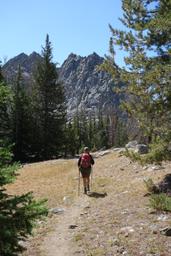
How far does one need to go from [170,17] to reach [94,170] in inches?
689

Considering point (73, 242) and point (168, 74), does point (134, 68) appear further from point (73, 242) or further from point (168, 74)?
point (73, 242)

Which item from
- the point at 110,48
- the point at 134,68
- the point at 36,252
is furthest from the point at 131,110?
the point at 36,252

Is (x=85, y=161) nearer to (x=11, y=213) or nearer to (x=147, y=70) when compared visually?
(x=147, y=70)

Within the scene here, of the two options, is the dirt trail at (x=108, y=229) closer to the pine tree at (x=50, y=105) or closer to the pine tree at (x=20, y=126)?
the pine tree at (x=20, y=126)

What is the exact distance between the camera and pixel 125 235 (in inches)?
505

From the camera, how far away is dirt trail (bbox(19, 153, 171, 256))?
12.0 m

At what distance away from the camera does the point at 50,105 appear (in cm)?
4925

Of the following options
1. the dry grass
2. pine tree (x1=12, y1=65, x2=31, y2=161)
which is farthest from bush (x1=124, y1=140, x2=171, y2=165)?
pine tree (x1=12, y1=65, x2=31, y2=161)

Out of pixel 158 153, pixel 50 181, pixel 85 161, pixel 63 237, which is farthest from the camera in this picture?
pixel 50 181

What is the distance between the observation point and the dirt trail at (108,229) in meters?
12.0

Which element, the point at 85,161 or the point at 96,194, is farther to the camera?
the point at 85,161

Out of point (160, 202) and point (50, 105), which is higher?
point (50, 105)

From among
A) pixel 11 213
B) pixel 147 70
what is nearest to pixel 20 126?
pixel 147 70

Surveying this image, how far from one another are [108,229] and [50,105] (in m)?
36.1
